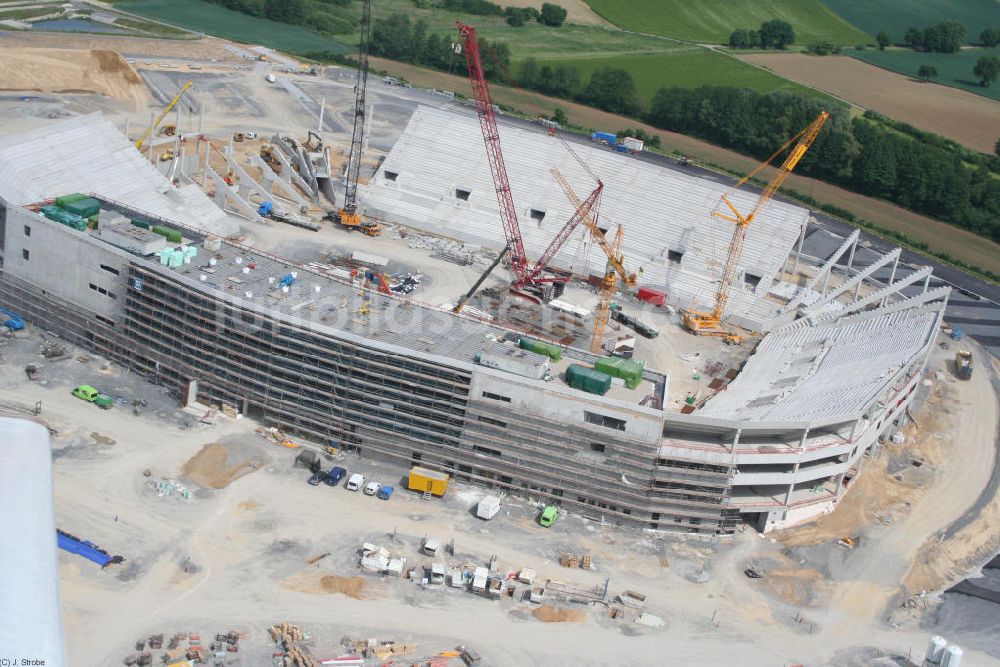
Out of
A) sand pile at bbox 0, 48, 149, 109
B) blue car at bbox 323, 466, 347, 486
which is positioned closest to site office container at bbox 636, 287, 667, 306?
blue car at bbox 323, 466, 347, 486

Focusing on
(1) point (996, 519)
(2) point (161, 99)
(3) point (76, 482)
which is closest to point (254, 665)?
(3) point (76, 482)

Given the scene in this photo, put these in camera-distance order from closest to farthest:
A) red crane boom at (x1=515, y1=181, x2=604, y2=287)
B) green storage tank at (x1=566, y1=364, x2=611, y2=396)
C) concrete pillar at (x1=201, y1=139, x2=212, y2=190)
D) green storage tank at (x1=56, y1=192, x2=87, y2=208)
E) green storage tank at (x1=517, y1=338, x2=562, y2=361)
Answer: green storage tank at (x1=566, y1=364, x2=611, y2=396) < green storage tank at (x1=517, y1=338, x2=562, y2=361) < green storage tank at (x1=56, y1=192, x2=87, y2=208) < red crane boom at (x1=515, y1=181, x2=604, y2=287) < concrete pillar at (x1=201, y1=139, x2=212, y2=190)

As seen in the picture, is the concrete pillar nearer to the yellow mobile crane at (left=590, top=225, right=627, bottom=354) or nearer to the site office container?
the yellow mobile crane at (left=590, top=225, right=627, bottom=354)

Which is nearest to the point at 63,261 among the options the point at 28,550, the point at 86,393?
the point at 86,393

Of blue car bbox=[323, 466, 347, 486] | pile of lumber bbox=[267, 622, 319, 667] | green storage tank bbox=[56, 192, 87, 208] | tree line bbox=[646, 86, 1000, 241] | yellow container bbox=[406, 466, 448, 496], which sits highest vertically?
tree line bbox=[646, 86, 1000, 241]

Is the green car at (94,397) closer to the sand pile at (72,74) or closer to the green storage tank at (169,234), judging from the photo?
the green storage tank at (169,234)

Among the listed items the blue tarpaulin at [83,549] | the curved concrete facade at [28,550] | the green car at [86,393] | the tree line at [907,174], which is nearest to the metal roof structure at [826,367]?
the blue tarpaulin at [83,549]
